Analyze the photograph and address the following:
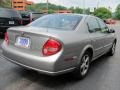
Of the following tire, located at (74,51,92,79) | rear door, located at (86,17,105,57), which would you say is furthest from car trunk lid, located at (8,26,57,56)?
rear door, located at (86,17,105,57)

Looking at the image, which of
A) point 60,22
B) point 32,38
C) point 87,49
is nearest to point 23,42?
point 32,38

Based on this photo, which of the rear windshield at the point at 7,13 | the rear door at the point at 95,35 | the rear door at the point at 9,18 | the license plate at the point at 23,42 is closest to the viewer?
the license plate at the point at 23,42

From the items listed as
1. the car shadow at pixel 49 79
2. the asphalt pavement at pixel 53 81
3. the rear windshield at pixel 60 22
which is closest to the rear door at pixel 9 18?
the asphalt pavement at pixel 53 81

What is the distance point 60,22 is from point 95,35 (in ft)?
3.17

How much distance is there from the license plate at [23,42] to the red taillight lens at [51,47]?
1.42ft

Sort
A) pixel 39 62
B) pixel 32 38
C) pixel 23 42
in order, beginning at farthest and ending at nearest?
pixel 23 42 → pixel 32 38 → pixel 39 62

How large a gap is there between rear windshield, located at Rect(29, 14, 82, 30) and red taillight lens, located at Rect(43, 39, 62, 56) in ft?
3.04

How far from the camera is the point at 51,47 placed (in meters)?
4.01

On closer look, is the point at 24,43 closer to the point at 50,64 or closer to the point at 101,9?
the point at 50,64

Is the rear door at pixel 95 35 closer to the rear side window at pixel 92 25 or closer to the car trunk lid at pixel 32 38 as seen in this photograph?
the rear side window at pixel 92 25

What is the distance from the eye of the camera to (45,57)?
3.99m

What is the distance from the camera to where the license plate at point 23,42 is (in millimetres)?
4273

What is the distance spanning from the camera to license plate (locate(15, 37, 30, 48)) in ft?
14.0

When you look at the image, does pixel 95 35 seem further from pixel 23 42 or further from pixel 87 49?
pixel 23 42
